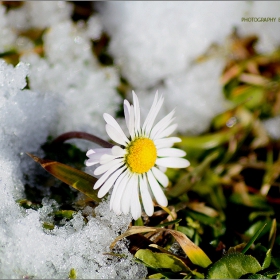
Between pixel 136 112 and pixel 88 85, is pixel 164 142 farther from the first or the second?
pixel 88 85

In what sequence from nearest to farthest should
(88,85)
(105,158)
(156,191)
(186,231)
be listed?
1. (105,158)
2. (156,191)
3. (186,231)
4. (88,85)

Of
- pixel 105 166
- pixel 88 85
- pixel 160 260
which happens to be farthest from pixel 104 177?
pixel 88 85

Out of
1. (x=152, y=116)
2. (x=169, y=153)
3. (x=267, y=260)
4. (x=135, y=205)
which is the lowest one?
(x=267, y=260)

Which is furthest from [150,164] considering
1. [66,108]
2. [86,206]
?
[66,108]

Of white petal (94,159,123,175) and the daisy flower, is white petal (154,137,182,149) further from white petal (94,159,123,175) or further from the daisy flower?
white petal (94,159,123,175)

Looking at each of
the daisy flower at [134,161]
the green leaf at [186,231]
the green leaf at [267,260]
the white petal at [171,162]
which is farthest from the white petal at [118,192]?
the green leaf at [267,260]

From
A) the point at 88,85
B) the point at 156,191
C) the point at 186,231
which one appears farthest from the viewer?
the point at 88,85

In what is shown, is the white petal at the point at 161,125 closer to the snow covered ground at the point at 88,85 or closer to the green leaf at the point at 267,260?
the snow covered ground at the point at 88,85
